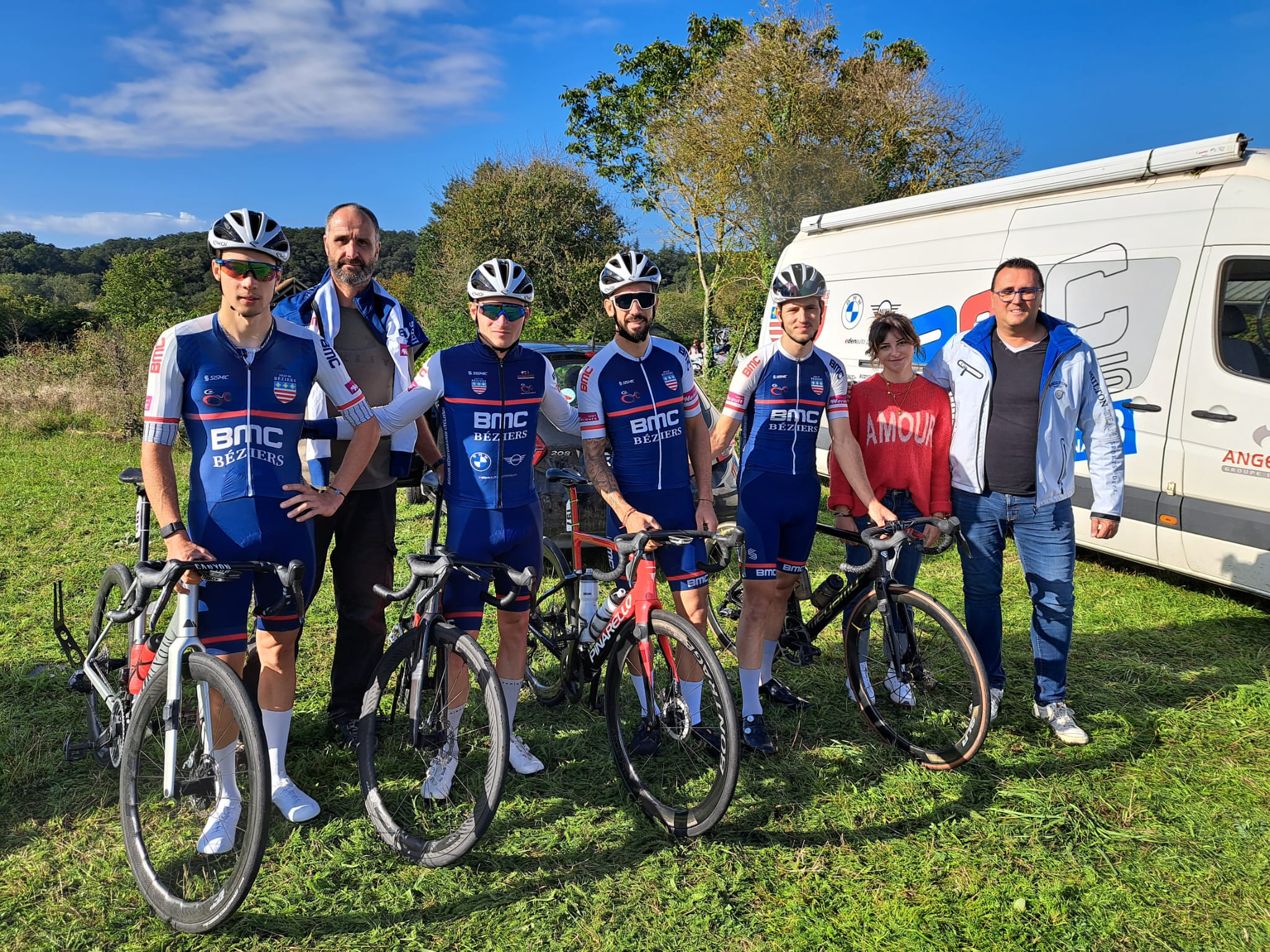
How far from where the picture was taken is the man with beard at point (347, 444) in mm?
3535

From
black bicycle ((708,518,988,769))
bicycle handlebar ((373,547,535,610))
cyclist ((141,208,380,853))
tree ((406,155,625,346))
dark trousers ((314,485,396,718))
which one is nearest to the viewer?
cyclist ((141,208,380,853))

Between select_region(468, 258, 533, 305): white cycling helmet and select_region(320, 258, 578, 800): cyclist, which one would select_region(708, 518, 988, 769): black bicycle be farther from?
select_region(468, 258, 533, 305): white cycling helmet

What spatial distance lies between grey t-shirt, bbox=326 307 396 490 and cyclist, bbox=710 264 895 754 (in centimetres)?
155

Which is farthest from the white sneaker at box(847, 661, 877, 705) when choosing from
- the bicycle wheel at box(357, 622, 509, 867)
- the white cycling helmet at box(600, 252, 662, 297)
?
the white cycling helmet at box(600, 252, 662, 297)

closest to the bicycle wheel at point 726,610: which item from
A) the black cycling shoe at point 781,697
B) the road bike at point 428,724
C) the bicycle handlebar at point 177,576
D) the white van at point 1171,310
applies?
the black cycling shoe at point 781,697

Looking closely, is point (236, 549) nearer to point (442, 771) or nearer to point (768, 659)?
point (442, 771)

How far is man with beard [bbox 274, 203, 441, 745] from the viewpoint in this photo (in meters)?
3.54

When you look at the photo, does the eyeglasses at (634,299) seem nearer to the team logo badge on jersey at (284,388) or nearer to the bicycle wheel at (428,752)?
the team logo badge on jersey at (284,388)

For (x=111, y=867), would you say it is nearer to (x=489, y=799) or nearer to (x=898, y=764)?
(x=489, y=799)

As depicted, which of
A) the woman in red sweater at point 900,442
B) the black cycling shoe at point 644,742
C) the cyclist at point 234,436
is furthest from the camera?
the woman in red sweater at point 900,442

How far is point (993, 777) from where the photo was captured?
11.7ft

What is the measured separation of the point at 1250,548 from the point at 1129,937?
3.44 m

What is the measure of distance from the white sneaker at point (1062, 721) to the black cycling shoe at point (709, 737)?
6.18 ft

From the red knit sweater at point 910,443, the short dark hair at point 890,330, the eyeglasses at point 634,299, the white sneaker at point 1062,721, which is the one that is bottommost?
the white sneaker at point 1062,721
